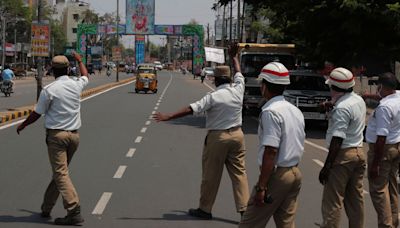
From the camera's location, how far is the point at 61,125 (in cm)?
664

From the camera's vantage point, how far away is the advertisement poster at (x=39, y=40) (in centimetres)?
2642

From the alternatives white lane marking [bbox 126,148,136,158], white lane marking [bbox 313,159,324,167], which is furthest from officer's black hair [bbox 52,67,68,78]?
white lane marking [bbox 313,159,324,167]

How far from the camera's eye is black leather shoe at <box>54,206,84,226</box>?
6676mm

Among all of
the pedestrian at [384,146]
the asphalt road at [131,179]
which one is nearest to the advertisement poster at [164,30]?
the asphalt road at [131,179]

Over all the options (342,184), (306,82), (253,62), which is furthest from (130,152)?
(253,62)

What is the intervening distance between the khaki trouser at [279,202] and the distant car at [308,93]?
13.1m

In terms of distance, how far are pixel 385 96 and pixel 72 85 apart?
3406mm

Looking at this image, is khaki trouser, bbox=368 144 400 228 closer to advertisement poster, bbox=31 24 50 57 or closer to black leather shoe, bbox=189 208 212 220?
black leather shoe, bbox=189 208 212 220

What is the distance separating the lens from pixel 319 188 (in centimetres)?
935

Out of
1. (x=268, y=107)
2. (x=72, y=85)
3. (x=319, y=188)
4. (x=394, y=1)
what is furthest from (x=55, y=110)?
(x=394, y=1)

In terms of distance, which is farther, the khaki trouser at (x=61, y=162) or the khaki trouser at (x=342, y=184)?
the khaki trouser at (x=61, y=162)

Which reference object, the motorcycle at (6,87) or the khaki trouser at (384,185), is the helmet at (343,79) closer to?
the khaki trouser at (384,185)

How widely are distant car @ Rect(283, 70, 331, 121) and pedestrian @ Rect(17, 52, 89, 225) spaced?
38.8 ft

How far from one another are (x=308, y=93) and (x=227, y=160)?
12377 millimetres
